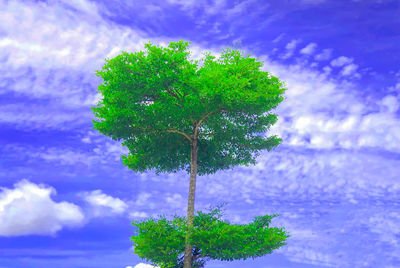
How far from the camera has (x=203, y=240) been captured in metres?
17.2

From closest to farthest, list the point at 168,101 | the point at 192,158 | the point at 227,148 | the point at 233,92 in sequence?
the point at 233,92 < the point at 168,101 < the point at 192,158 < the point at 227,148

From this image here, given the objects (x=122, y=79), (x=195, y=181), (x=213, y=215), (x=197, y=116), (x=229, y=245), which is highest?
(x=122, y=79)

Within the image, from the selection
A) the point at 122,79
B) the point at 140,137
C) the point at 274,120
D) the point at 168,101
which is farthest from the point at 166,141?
the point at 274,120

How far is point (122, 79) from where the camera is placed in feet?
58.7

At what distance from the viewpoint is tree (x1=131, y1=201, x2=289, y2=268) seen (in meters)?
17.1

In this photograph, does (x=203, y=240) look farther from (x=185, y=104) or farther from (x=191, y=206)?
(x=185, y=104)

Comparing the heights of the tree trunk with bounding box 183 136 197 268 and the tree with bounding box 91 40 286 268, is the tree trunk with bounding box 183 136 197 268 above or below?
below

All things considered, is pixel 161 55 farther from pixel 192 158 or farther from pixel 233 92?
pixel 192 158

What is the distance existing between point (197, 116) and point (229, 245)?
236 inches

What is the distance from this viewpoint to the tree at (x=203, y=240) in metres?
17.1

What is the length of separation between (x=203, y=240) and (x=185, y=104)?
6.03 m

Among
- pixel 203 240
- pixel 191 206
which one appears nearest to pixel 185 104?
pixel 191 206

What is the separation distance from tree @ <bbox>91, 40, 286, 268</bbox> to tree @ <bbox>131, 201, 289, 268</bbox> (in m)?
0.54

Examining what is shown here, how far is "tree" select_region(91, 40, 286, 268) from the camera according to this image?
17.4 metres
